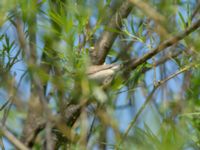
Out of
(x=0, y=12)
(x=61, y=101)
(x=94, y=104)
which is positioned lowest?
(x=94, y=104)

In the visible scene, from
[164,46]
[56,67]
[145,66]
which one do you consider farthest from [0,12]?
[145,66]

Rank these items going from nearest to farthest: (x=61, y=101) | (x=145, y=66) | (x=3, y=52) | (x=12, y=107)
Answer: (x=61, y=101)
(x=12, y=107)
(x=145, y=66)
(x=3, y=52)

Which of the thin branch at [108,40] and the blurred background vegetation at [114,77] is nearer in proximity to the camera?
the blurred background vegetation at [114,77]

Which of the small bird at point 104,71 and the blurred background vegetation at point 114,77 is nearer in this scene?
the blurred background vegetation at point 114,77

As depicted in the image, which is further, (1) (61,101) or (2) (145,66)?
(2) (145,66)

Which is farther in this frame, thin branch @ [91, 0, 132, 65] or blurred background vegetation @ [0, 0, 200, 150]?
thin branch @ [91, 0, 132, 65]

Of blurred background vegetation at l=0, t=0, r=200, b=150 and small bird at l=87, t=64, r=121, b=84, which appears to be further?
small bird at l=87, t=64, r=121, b=84

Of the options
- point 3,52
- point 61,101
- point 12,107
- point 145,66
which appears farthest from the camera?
point 3,52

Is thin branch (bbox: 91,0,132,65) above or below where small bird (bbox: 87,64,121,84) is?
above

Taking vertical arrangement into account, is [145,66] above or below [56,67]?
below

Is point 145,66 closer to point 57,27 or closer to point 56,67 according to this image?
point 57,27

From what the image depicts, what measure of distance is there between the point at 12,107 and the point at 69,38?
0.27 metres

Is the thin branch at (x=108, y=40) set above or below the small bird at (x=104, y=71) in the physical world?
above

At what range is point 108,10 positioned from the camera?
0.92 meters
